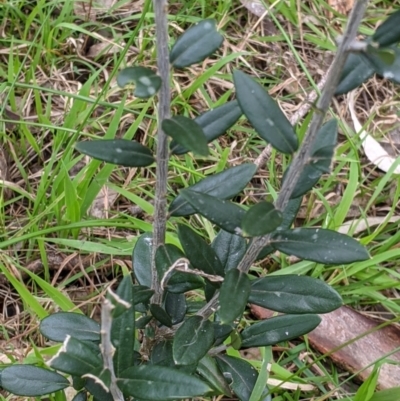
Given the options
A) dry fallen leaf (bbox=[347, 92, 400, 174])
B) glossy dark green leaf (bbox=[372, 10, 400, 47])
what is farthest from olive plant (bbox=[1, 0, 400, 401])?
dry fallen leaf (bbox=[347, 92, 400, 174])

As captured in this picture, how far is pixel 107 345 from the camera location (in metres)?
0.69

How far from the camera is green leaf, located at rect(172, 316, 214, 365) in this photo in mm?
869

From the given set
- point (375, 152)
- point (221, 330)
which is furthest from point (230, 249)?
point (375, 152)

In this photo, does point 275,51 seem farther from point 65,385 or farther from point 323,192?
point 65,385

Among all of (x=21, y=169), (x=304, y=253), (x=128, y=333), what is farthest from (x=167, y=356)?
(x=21, y=169)

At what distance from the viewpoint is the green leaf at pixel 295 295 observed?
0.89m

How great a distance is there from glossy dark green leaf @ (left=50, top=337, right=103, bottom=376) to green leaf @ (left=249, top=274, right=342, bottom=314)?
249 millimetres

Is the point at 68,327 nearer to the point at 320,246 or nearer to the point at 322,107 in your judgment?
the point at 320,246

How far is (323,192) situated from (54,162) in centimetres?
72

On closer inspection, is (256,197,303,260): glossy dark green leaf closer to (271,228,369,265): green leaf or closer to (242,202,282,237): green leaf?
(271,228,369,265): green leaf

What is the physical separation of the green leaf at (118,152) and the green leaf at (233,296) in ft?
0.62

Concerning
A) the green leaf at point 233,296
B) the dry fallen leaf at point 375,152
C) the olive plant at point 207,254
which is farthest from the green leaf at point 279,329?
the dry fallen leaf at point 375,152

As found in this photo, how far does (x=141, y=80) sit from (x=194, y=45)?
4.7 inches

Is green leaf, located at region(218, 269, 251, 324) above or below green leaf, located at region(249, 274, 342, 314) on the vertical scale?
above
